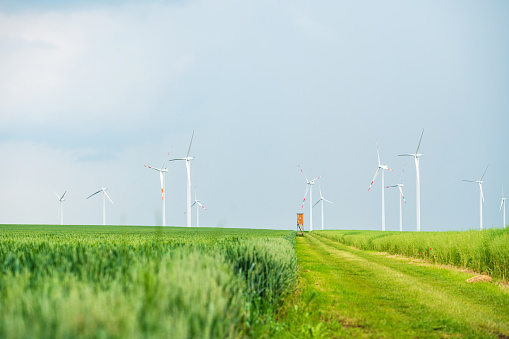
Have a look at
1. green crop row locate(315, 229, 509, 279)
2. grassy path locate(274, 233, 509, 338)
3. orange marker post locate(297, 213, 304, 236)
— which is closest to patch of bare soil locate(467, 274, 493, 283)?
grassy path locate(274, 233, 509, 338)

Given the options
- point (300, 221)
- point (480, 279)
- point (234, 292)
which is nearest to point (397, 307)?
point (480, 279)

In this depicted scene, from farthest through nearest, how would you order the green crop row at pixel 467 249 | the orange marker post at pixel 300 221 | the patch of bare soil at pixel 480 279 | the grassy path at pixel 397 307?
the orange marker post at pixel 300 221
the green crop row at pixel 467 249
the patch of bare soil at pixel 480 279
the grassy path at pixel 397 307

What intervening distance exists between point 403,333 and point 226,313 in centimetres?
675

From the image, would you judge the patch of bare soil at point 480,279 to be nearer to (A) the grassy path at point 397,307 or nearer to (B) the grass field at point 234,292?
(A) the grassy path at point 397,307

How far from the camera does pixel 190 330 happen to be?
13.6ft

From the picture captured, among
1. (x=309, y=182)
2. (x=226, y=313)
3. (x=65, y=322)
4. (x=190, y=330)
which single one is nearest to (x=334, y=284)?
(x=226, y=313)

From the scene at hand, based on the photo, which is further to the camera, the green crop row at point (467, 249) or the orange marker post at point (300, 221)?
the orange marker post at point (300, 221)

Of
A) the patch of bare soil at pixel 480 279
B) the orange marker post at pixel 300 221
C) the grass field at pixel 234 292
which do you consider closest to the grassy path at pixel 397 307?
the grass field at pixel 234 292

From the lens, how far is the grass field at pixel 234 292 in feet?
11.8

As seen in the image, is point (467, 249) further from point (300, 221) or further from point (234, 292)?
point (300, 221)

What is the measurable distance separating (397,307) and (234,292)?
9.43 m

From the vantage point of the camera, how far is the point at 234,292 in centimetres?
615

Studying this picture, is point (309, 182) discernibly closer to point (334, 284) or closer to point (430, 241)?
point (430, 241)

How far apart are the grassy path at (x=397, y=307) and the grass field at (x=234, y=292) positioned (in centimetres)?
4
